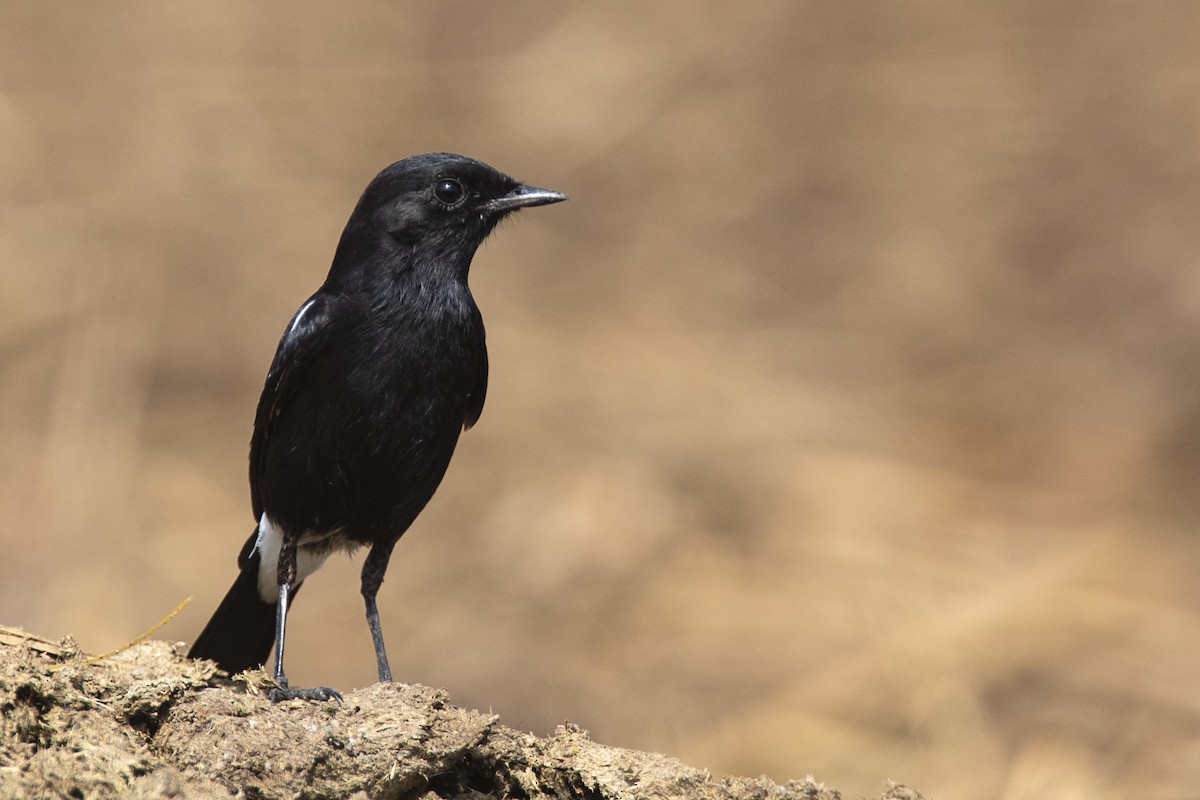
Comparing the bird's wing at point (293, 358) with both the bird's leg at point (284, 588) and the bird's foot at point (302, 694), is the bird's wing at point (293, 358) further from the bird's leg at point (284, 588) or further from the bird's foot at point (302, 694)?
the bird's foot at point (302, 694)

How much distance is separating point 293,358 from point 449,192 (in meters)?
0.88

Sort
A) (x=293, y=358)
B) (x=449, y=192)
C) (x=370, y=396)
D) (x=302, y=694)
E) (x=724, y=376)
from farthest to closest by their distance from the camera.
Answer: (x=724, y=376), (x=449, y=192), (x=293, y=358), (x=370, y=396), (x=302, y=694)

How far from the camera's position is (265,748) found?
398cm

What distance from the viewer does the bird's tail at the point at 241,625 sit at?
5961mm

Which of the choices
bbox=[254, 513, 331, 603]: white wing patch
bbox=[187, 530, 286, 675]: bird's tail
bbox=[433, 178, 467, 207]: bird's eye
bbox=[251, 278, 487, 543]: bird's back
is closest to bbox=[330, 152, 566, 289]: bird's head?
bbox=[433, 178, 467, 207]: bird's eye

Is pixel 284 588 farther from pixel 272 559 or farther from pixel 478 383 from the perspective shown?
pixel 478 383

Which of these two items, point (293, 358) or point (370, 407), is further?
point (293, 358)

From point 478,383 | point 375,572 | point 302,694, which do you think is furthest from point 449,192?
point 302,694

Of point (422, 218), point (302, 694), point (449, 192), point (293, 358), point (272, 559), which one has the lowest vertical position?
point (302, 694)

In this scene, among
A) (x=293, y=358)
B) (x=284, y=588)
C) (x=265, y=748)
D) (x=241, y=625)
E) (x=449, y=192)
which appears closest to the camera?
(x=265, y=748)

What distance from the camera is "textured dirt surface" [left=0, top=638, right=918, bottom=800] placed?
3820 mm

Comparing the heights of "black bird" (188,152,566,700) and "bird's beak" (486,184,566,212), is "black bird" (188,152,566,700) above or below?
below

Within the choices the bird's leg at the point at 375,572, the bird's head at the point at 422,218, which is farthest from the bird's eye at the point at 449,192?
the bird's leg at the point at 375,572

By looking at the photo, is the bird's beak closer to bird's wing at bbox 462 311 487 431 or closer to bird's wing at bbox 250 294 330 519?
bird's wing at bbox 462 311 487 431
